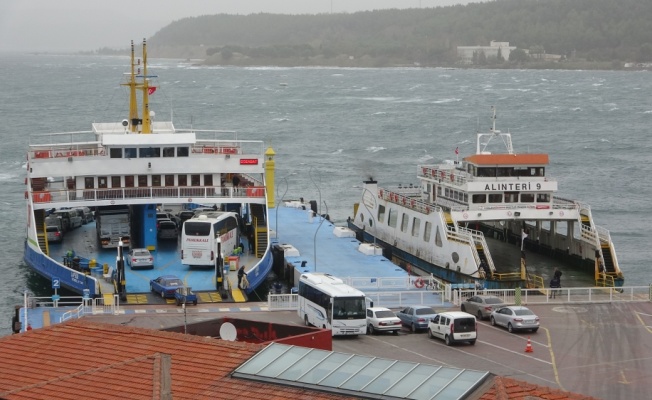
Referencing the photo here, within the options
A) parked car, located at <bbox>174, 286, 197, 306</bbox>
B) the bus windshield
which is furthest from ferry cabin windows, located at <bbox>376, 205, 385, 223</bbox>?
the bus windshield

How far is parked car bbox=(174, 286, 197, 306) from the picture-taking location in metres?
44.1

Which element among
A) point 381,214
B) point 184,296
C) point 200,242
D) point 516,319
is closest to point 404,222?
point 381,214

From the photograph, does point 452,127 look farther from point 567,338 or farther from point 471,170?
point 567,338

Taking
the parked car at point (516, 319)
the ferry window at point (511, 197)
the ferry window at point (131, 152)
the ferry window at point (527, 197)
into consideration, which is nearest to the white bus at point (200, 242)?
the ferry window at point (131, 152)

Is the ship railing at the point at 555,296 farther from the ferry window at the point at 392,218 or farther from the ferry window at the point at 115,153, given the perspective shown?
the ferry window at the point at 115,153

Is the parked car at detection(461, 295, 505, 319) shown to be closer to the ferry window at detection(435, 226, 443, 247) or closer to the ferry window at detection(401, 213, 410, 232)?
the ferry window at detection(435, 226, 443, 247)

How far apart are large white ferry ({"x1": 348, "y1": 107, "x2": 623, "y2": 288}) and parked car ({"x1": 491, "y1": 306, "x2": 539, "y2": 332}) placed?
30.2 ft

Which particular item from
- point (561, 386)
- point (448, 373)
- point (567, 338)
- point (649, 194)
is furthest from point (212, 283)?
point (649, 194)

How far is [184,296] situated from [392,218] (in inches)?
770

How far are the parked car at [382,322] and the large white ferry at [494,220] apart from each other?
10.7 metres

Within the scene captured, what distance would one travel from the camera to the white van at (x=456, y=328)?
37875mm

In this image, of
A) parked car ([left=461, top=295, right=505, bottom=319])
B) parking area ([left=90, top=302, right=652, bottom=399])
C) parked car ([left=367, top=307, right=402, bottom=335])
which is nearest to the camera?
parking area ([left=90, top=302, right=652, bottom=399])

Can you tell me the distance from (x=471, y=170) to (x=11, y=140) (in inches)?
3152

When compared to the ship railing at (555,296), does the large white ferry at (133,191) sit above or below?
above
